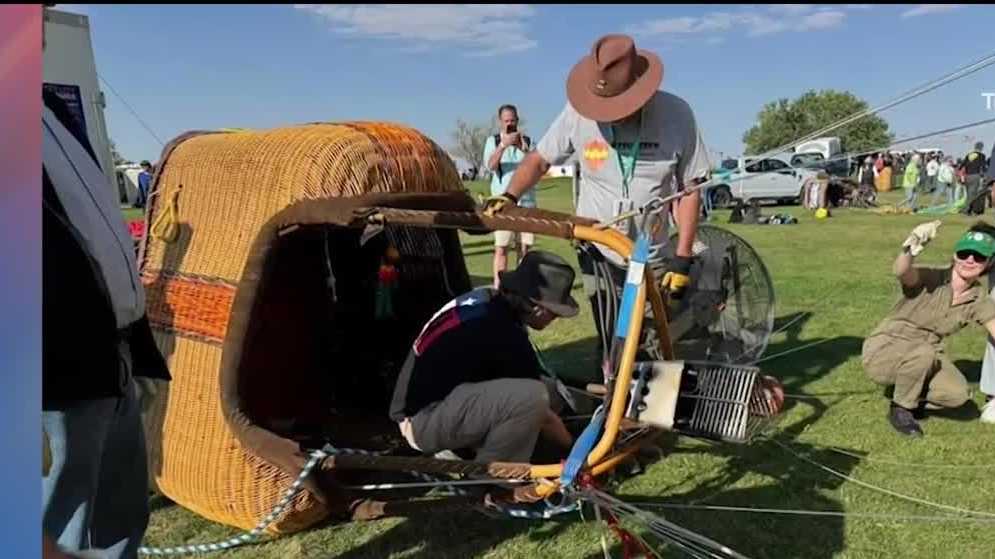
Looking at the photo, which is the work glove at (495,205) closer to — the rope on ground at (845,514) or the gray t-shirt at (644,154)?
the gray t-shirt at (644,154)

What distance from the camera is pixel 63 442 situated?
6.95 feet

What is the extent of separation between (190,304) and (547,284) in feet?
4.48

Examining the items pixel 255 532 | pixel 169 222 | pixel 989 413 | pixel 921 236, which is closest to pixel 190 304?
pixel 169 222

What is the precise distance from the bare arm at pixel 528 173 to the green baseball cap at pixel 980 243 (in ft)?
7.17

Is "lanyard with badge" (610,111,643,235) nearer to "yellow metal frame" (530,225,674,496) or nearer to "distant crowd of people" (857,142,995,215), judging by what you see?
"yellow metal frame" (530,225,674,496)

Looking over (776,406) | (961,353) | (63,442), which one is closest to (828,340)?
(961,353)

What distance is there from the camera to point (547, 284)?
3.20 meters

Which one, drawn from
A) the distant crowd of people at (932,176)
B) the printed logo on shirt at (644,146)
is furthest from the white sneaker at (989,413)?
the distant crowd of people at (932,176)

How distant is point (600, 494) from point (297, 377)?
1.70 metres

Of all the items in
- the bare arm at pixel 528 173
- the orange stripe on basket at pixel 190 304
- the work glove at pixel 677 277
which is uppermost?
the bare arm at pixel 528 173

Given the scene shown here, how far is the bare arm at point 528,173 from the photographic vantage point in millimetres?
4043

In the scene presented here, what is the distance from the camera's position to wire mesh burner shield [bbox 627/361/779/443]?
9.72 ft

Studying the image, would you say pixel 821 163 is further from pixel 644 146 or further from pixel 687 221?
pixel 644 146

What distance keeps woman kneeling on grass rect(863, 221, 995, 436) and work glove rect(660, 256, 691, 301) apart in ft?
4.56
